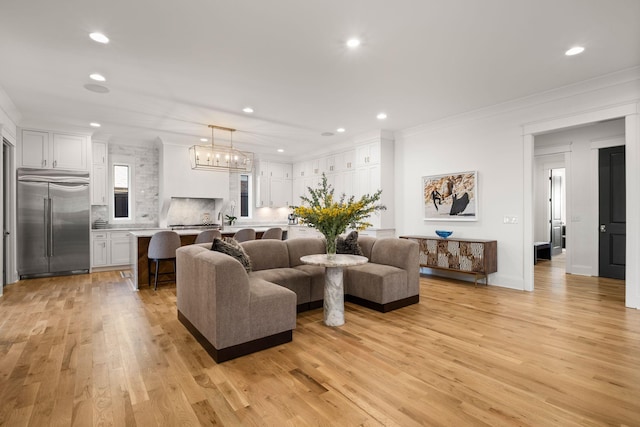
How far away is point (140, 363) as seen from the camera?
263 centimetres

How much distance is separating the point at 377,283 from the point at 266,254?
149cm

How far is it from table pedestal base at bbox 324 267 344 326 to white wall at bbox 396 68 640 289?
3204 mm

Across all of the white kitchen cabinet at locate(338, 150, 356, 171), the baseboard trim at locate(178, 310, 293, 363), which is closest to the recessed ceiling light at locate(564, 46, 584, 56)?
the baseboard trim at locate(178, 310, 293, 363)

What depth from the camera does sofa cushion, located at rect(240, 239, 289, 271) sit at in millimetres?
4160

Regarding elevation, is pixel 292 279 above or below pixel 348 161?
below

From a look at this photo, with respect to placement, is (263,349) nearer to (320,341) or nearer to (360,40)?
(320,341)

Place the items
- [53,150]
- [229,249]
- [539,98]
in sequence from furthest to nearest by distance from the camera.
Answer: [53,150] → [539,98] → [229,249]

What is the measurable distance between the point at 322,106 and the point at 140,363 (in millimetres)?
4157

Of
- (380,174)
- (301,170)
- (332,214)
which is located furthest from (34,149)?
→ (380,174)

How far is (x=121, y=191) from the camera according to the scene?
7.37 m

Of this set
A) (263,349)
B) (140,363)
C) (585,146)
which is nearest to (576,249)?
(585,146)

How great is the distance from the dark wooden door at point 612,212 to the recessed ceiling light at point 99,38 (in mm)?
7680

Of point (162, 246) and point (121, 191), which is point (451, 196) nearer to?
point (162, 246)

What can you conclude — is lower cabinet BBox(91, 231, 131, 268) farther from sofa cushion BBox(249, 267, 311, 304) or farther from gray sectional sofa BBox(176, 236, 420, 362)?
sofa cushion BBox(249, 267, 311, 304)
